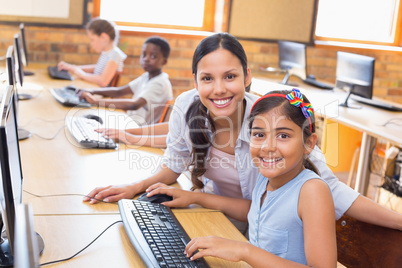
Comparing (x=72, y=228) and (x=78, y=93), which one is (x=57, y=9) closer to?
(x=78, y=93)

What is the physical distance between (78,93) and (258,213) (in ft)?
6.73

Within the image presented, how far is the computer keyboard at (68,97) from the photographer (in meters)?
3.00

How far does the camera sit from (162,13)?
4828 millimetres

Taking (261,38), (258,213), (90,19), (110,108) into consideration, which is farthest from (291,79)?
(258,213)

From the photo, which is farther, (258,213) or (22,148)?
(22,148)

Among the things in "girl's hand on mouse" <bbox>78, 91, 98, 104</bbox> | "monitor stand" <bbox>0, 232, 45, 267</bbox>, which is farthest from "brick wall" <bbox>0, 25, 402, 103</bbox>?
"monitor stand" <bbox>0, 232, 45, 267</bbox>

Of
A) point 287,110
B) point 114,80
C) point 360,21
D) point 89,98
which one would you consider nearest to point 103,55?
point 114,80

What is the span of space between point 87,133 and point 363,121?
6.21 feet

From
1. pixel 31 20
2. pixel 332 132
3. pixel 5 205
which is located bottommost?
pixel 332 132

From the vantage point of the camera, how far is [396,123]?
3248mm

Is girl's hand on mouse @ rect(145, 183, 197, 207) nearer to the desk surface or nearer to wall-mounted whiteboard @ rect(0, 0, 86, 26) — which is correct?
the desk surface

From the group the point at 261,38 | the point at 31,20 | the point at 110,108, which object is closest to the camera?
the point at 110,108

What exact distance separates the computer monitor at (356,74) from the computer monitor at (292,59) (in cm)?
47

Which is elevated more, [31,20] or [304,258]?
[31,20]
